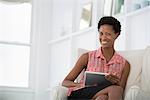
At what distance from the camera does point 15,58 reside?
17.4 ft

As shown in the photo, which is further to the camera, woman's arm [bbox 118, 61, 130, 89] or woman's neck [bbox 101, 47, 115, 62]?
woman's neck [bbox 101, 47, 115, 62]

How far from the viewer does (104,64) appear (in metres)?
2.66

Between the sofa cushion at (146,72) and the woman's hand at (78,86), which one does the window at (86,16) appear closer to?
the sofa cushion at (146,72)

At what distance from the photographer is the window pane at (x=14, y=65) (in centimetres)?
523

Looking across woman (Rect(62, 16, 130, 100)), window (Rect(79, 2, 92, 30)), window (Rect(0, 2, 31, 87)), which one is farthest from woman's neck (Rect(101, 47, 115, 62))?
window (Rect(0, 2, 31, 87))

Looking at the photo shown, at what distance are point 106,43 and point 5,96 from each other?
2901mm

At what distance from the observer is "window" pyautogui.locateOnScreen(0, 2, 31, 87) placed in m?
5.24

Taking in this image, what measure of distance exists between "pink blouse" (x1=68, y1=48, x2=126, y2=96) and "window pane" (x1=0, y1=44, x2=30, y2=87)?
9.16ft

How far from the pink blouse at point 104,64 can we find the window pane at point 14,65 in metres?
2.79

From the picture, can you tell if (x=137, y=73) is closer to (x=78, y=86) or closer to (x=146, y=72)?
(x=146, y=72)

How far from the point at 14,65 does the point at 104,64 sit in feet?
9.47

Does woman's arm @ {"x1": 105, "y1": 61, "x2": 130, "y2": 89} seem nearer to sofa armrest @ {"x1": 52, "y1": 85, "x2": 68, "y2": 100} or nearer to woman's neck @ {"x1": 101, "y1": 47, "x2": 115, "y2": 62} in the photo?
woman's neck @ {"x1": 101, "y1": 47, "x2": 115, "y2": 62}

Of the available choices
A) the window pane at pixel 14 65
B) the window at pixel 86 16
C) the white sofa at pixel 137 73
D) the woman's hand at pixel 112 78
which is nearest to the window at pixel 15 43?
the window pane at pixel 14 65

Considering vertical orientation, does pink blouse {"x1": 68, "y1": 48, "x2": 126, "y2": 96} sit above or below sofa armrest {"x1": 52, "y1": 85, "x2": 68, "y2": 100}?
above
